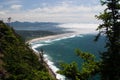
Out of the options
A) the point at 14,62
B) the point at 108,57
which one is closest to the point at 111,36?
the point at 108,57

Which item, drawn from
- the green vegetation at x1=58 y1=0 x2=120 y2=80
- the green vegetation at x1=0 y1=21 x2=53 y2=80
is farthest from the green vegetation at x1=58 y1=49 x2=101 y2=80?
the green vegetation at x1=0 y1=21 x2=53 y2=80

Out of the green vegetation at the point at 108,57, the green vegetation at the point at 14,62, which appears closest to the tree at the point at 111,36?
the green vegetation at the point at 108,57

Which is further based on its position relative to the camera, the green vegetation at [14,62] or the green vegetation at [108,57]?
the green vegetation at [14,62]

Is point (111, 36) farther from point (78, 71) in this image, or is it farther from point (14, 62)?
point (14, 62)

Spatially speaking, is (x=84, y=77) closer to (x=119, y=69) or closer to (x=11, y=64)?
(x=119, y=69)

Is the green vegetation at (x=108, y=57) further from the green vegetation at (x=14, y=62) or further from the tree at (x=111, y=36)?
the green vegetation at (x=14, y=62)

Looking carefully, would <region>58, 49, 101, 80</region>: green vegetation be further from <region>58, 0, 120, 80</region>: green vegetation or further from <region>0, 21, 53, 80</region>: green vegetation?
<region>0, 21, 53, 80</region>: green vegetation

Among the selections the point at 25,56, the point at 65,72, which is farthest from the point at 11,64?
the point at 65,72

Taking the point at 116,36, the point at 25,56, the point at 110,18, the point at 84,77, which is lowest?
the point at 25,56
